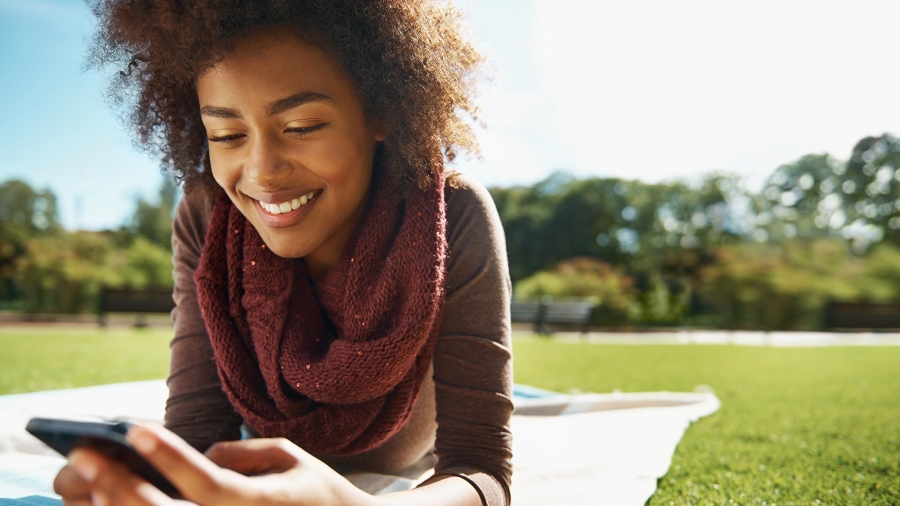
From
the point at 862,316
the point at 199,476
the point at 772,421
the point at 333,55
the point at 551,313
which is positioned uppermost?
the point at 333,55

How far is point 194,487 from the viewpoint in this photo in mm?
903

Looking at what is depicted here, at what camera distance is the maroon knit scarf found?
5.47 ft

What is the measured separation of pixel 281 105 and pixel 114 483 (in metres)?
0.94

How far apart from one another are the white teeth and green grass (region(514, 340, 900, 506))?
5.07ft

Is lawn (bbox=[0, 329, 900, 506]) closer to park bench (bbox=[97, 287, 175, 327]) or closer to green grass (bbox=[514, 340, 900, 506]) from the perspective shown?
green grass (bbox=[514, 340, 900, 506])

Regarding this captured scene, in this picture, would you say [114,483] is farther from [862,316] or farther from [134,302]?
[862,316]

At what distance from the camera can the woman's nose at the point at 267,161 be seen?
1.58 m

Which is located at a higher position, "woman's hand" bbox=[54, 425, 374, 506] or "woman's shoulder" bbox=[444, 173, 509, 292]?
"woman's shoulder" bbox=[444, 173, 509, 292]

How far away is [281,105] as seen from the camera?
154 centimetres

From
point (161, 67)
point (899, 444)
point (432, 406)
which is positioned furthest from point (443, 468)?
point (899, 444)

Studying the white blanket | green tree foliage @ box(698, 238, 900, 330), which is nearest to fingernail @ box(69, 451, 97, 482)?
the white blanket

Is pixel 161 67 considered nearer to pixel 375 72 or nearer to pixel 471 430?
pixel 375 72

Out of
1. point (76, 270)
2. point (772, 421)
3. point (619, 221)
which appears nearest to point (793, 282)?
point (619, 221)

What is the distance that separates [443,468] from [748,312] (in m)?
20.2
